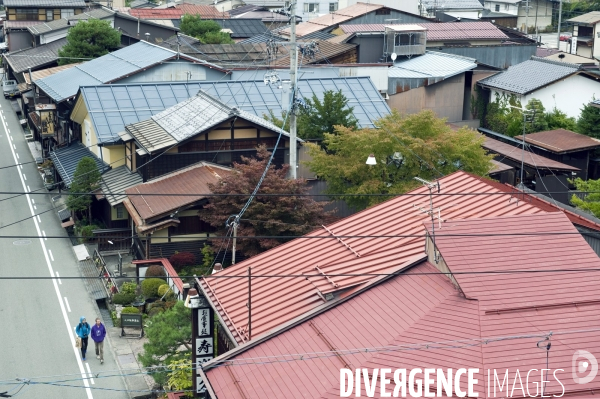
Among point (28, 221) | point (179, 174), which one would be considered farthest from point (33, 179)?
point (179, 174)

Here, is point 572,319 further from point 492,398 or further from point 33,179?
point 33,179

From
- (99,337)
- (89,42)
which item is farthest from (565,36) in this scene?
(99,337)

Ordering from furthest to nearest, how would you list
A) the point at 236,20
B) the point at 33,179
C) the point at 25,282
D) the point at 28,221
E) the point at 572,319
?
the point at 236,20, the point at 33,179, the point at 28,221, the point at 25,282, the point at 572,319

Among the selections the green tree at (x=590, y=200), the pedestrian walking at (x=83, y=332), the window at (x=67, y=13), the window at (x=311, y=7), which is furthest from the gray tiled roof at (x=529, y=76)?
the window at (x=67, y=13)

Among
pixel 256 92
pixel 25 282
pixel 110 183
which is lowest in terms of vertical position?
pixel 25 282

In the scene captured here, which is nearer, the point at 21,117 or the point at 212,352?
the point at 212,352

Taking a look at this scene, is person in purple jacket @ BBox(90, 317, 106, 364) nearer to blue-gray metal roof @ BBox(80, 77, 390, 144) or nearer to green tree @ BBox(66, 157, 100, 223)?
green tree @ BBox(66, 157, 100, 223)
